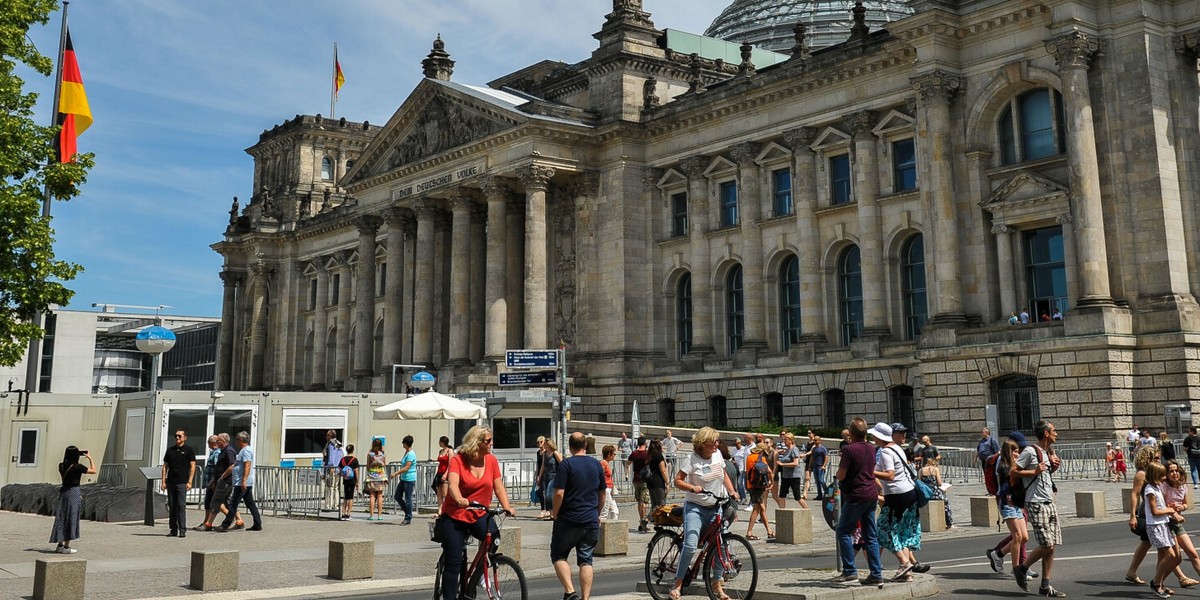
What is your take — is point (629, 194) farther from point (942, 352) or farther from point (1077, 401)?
point (1077, 401)

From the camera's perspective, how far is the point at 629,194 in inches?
2142

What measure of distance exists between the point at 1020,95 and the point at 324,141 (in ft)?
184

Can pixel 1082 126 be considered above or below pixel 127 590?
above

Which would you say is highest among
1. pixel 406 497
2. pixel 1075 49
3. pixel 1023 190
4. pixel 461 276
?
pixel 1075 49

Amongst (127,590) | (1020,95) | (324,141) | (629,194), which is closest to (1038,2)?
(1020,95)

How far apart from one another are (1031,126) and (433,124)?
32209 mm

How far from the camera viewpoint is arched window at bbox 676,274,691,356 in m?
54.1

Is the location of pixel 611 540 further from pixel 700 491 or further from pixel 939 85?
pixel 939 85

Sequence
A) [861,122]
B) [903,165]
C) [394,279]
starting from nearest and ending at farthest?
[903,165], [861,122], [394,279]

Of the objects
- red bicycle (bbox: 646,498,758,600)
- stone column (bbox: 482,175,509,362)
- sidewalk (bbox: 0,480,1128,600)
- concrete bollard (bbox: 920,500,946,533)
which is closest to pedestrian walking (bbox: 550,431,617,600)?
red bicycle (bbox: 646,498,758,600)

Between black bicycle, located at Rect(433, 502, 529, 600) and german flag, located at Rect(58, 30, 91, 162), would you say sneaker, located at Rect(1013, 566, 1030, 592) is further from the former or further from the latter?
german flag, located at Rect(58, 30, 91, 162)

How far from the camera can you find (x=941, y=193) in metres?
40.1

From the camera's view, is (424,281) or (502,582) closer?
(502,582)

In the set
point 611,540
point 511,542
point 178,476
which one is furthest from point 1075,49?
point 178,476
